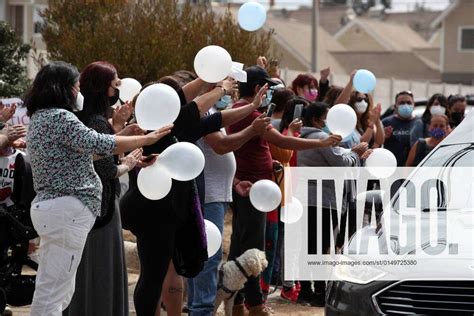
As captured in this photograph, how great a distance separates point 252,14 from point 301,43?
49.7 metres

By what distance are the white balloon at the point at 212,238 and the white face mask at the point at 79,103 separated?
133cm

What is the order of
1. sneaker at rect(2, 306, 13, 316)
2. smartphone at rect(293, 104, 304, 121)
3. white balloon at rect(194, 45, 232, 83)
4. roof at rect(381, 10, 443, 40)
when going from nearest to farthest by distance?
white balloon at rect(194, 45, 232, 83) → sneaker at rect(2, 306, 13, 316) → smartphone at rect(293, 104, 304, 121) → roof at rect(381, 10, 443, 40)

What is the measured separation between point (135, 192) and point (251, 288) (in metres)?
1.60

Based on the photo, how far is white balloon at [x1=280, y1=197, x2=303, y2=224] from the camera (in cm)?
925

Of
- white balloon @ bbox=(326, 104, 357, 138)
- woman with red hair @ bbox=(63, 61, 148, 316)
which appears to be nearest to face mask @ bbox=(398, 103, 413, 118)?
white balloon @ bbox=(326, 104, 357, 138)

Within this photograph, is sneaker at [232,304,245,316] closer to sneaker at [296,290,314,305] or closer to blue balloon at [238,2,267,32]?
sneaker at [296,290,314,305]

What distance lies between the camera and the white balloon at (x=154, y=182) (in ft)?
21.6

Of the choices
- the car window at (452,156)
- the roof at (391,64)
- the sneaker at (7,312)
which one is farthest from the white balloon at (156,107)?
the roof at (391,64)

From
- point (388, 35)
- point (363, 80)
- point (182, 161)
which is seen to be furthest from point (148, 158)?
point (388, 35)

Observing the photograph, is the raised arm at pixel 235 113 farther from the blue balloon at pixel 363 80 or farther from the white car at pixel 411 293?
the blue balloon at pixel 363 80

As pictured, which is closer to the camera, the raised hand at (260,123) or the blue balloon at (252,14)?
the raised hand at (260,123)

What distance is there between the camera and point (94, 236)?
675 centimetres

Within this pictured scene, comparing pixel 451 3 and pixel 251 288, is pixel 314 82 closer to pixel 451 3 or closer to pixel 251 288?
pixel 251 288
